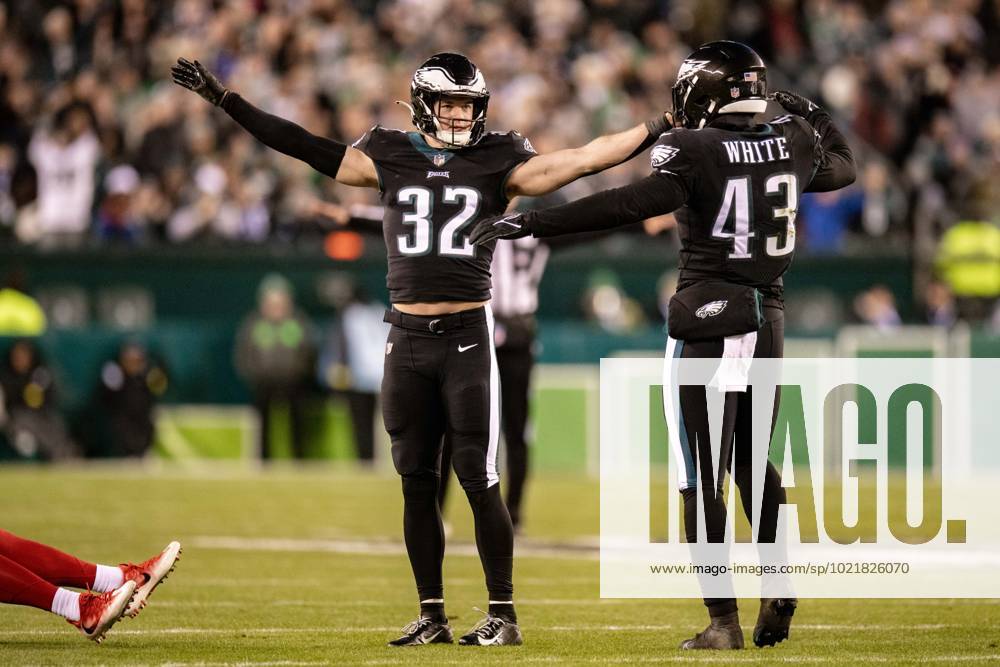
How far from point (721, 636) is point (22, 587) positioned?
2.57m

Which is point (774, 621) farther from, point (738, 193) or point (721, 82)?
point (721, 82)

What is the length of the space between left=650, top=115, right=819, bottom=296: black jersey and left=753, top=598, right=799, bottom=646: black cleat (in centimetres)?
119

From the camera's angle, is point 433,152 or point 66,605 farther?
point 433,152

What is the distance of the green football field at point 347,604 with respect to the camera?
6.55 meters

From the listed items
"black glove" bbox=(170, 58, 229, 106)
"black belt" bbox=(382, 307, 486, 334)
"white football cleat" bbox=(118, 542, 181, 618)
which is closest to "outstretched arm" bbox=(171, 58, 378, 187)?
"black glove" bbox=(170, 58, 229, 106)

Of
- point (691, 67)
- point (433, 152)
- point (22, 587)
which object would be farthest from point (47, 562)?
point (691, 67)

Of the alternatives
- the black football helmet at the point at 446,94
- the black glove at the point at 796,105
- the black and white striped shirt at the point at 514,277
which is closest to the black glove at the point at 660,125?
the black glove at the point at 796,105

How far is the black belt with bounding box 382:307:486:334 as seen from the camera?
22.8ft

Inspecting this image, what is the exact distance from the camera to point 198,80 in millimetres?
7039

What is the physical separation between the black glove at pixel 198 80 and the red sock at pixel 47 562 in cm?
185

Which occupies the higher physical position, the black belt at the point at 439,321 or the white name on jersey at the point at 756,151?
the white name on jersey at the point at 756,151

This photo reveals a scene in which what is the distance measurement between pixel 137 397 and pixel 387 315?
10739 millimetres

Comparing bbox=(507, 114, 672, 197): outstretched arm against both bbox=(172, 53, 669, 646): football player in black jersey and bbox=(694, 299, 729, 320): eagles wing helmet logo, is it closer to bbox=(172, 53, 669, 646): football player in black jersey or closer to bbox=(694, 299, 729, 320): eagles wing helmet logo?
bbox=(172, 53, 669, 646): football player in black jersey

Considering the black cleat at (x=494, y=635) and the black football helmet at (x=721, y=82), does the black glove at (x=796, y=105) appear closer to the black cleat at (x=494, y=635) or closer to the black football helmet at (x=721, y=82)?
the black football helmet at (x=721, y=82)
